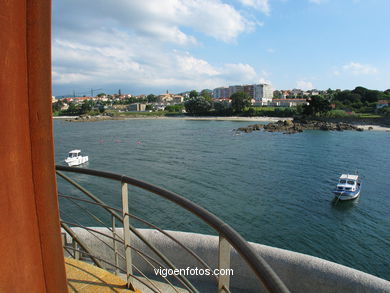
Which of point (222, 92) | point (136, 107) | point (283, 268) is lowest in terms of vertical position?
point (283, 268)

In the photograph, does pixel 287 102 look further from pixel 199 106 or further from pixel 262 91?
pixel 199 106

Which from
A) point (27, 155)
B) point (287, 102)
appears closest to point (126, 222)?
point (27, 155)

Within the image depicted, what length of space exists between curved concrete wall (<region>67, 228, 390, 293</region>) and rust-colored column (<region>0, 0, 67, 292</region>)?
13.6ft

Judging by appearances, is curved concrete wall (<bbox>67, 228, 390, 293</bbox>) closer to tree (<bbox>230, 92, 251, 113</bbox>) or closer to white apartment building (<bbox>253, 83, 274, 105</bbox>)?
tree (<bbox>230, 92, 251, 113</bbox>)

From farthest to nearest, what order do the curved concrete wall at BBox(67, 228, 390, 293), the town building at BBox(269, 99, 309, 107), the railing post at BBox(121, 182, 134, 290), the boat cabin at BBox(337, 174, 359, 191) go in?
the town building at BBox(269, 99, 309, 107) → the boat cabin at BBox(337, 174, 359, 191) → the curved concrete wall at BBox(67, 228, 390, 293) → the railing post at BBox(121, 182, 134, 290)

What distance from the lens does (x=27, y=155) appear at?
133 cm

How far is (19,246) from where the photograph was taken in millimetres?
1309

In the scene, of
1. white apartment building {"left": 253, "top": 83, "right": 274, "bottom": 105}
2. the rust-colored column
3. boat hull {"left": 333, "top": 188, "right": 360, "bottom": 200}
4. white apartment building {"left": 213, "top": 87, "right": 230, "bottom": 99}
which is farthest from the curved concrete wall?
white apartment building {"left": 213, "top": 87, "right": 230, "bottom": 99}

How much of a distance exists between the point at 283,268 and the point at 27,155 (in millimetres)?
4883

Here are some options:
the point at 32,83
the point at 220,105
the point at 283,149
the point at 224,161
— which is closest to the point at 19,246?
the point at 32,83

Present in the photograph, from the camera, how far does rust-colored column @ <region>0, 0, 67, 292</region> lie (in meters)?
1.23

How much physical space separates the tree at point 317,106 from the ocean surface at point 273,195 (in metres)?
37.5

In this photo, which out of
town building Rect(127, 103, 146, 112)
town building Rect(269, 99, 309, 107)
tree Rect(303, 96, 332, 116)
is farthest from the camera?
town building Rect(127, 103, 146, 112)

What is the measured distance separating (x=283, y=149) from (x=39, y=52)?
35022 millimetres
